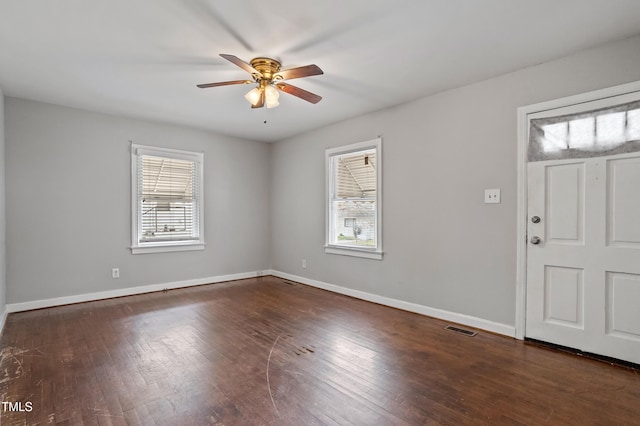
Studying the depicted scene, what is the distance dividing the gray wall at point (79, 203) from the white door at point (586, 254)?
4.50 metres

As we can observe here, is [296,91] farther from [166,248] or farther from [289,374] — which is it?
[166,248]

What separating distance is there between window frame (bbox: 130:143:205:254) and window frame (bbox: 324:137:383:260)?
207cm

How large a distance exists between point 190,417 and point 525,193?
319 centimetres

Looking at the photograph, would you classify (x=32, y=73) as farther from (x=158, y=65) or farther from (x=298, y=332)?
(x=298, y=332)

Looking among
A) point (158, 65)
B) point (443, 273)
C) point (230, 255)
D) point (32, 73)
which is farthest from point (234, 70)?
point (230, 255)

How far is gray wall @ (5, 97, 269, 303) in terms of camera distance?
12.3 feet

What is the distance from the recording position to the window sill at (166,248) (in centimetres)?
455

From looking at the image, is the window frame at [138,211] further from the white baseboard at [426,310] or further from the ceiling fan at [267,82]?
the ceiling fan at [267,82]

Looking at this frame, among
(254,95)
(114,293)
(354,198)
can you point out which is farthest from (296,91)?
(114,293)

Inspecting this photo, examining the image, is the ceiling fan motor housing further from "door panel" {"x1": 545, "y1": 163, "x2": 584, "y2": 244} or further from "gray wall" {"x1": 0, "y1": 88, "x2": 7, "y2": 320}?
"gray wall" {"x1": 0, "y1": 88, "x2": 7, "y2": 320}

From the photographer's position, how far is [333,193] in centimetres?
493

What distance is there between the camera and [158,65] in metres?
2.92

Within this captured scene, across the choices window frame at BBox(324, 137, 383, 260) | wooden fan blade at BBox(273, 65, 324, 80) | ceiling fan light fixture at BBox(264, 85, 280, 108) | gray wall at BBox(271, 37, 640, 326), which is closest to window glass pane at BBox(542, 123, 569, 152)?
gray wall at BBox(271, 37, 640, 326)

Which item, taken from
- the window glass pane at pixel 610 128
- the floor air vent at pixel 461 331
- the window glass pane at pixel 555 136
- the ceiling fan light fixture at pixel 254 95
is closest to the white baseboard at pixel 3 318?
the ceiling fan light fixture at pixel 254 95
